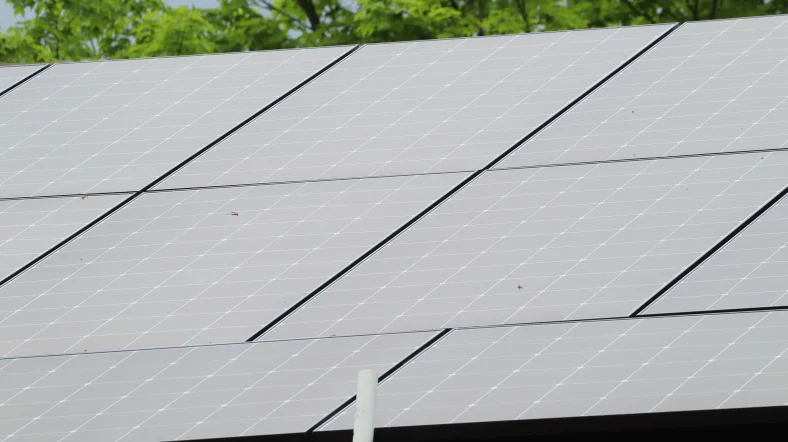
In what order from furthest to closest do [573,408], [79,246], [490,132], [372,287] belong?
[490,132] < [79,246] < [372,287] < [573,408]

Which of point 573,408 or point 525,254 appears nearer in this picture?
point 573,408

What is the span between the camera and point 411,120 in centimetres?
758

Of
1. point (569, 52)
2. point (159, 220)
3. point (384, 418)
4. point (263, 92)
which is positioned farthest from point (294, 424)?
point (569, 52)

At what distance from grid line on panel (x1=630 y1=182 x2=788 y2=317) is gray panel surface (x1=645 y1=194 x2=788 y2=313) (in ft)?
0.08

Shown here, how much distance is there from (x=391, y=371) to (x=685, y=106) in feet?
11.3

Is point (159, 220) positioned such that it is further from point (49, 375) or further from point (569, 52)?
point (569, 52)

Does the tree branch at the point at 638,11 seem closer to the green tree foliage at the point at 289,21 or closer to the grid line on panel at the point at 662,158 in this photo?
the green tree foliage at the point at 289,21

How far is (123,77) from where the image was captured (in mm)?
8406

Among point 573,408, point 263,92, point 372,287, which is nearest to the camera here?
point 573,408

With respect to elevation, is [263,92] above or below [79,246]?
above

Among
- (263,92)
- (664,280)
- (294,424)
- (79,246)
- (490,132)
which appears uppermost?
(263,92)

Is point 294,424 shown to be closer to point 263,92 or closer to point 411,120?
point 411,120

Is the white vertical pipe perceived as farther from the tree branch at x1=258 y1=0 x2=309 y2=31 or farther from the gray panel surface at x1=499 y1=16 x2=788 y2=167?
the tree branch at x1=258 y1=0 x2=309 y2=31

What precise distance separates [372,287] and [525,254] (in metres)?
1.09
